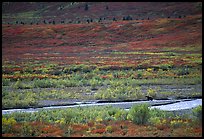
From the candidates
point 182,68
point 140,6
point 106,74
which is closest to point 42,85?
point 106,74

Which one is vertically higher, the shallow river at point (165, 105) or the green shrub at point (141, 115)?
the green shrub at point (141, 115)

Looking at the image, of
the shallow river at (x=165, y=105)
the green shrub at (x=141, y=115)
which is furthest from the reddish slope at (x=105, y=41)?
the green shrub at (x=141, y=115)

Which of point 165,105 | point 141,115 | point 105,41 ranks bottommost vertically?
point 105,41

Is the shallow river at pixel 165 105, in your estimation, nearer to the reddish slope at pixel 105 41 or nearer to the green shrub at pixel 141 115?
the green shrub at pixel 141 115

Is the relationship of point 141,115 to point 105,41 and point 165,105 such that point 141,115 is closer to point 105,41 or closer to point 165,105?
point 165,105

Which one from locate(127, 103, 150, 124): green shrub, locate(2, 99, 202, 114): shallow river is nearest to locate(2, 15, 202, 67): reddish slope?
locate(2, 99, 202, 114): shallow river

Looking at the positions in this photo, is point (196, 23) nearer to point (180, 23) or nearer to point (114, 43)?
point (180, 23)

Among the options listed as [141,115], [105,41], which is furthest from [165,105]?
[105,41]

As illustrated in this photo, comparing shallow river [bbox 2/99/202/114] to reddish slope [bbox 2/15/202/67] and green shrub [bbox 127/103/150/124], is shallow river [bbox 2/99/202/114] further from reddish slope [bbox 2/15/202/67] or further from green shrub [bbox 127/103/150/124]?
reddish slope [bbox 2/15/202/67]

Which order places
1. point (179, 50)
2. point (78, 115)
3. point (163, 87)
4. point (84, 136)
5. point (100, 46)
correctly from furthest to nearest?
1. point (100, 46)
2. point (179, 50)
3. point (163, 87)
4. point (78, 115)
5. point (84, 136)

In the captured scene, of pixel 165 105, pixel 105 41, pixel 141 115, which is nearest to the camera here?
pixel 141 115

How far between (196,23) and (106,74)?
→ 133 feet

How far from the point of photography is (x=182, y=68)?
40.3 m

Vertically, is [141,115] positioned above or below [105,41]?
above
